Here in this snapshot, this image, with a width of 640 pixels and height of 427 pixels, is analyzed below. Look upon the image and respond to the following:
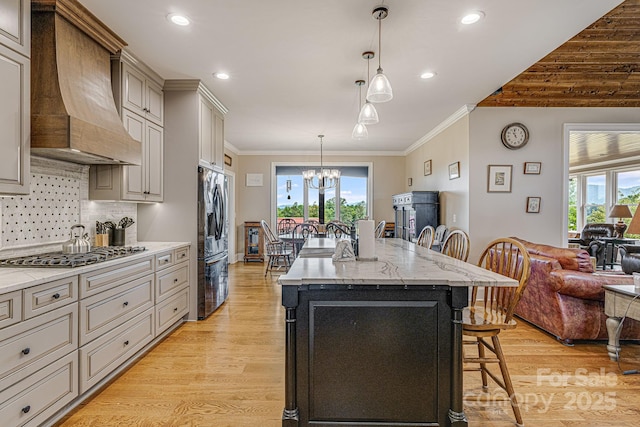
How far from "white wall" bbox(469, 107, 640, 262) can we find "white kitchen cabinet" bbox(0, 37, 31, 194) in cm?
447

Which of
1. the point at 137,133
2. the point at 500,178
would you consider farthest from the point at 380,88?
the point at 500,178

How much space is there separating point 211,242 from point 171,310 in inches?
34.0

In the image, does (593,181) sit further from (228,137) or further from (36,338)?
(36,338)

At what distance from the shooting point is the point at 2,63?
174 cm

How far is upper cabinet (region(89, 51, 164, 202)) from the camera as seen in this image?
9.27ft

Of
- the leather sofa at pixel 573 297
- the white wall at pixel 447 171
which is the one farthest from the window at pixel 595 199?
the leather sofa at pixel 573 297

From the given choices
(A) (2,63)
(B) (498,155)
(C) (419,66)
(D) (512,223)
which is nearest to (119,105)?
(A) (2,63)

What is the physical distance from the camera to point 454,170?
189 inches

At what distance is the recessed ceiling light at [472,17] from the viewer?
2.29 metres

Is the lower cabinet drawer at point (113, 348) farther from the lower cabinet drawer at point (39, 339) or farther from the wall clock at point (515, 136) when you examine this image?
the wall clock at point (515, 136)

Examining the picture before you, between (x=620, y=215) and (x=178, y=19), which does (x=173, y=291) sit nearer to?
(x=178, y=19)

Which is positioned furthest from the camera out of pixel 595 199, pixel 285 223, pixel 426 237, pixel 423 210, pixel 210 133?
pixel 595 199

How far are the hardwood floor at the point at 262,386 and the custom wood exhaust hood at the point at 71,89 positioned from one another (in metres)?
1.63

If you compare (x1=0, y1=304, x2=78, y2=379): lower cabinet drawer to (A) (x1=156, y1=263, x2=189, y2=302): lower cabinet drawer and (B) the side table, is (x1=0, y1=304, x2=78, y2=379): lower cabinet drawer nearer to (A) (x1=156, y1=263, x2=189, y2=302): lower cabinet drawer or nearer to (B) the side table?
(A) (x1=156, y1=263, x2=189, y2=302): lower cabinet drawer
